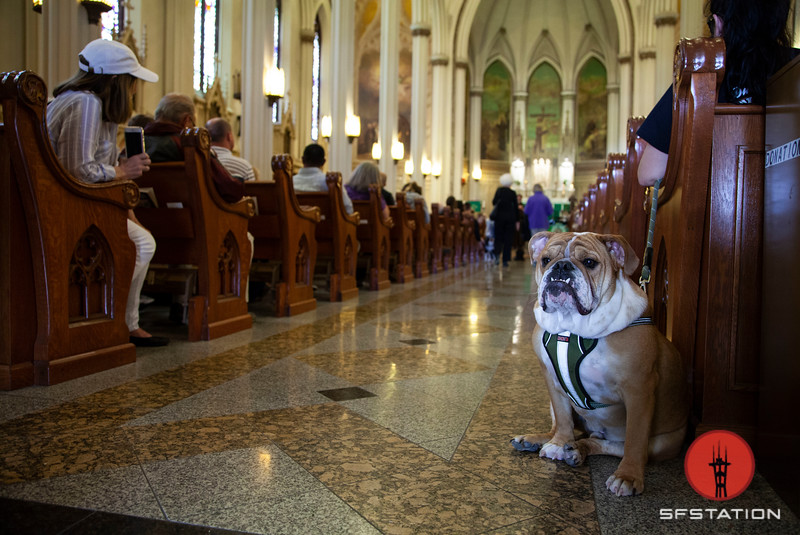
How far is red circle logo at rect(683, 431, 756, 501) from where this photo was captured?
1527 mm

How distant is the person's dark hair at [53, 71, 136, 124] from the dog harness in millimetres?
2425

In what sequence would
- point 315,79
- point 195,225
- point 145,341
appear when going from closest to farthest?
point 145,341 → point 195,225 → point 315,79

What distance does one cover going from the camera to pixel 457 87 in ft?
76.2

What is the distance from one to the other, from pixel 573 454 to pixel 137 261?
2.52 m

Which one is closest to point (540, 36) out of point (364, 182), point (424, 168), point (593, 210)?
point (424, 168)

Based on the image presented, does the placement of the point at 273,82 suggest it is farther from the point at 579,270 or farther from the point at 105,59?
the point at 579,270

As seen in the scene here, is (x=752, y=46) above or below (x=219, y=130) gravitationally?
below

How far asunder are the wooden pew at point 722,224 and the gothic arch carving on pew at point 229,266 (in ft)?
9.59

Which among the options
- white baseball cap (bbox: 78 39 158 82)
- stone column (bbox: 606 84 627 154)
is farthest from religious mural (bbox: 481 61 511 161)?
white baseball cap (bbox: 78 39 158 82)

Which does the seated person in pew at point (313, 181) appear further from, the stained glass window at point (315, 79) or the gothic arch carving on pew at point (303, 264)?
the stained glass window at point (315, 79)

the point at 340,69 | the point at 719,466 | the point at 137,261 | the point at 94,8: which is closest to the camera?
the point at 719,466

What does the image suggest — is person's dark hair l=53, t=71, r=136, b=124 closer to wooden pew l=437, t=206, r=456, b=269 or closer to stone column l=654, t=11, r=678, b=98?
wooden pew l=437, t=206, r=456, b=269

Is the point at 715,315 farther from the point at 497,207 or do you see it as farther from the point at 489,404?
the point at 497,207

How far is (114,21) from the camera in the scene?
10.7 metres
